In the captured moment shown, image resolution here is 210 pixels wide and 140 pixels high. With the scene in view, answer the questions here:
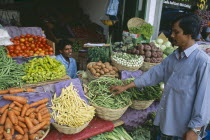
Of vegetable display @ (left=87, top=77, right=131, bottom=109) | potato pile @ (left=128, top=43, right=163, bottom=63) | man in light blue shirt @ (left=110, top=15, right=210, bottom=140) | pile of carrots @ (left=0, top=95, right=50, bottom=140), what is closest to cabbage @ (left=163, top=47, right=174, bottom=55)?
potato pile @ (left=128, top=43, right=163, bottom=63)

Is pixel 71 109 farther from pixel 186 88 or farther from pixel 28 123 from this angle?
pixel 186 88

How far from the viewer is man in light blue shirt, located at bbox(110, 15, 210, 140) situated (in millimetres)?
2075

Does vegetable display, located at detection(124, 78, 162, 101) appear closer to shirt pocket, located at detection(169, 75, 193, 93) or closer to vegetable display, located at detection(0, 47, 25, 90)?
shirt pocket, located at detection(169, 75, 193, 93)

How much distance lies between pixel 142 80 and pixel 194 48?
93 cm

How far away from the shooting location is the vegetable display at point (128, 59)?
3.98 m

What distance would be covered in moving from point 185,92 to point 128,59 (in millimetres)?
1958

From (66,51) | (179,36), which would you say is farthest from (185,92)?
(66,51)

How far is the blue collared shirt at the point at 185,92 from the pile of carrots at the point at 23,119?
1666 millimetres

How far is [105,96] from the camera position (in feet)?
10.0

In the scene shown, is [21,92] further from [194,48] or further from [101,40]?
[101,40]

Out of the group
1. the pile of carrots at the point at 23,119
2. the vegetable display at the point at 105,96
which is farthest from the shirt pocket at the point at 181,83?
the pile of carrots at the point at 23,119

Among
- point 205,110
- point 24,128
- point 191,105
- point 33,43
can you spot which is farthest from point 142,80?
point 33,43

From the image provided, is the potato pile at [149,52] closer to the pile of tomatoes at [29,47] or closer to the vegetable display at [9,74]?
the pile of tomatoes at [29,47]

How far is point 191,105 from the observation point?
2275 mm
